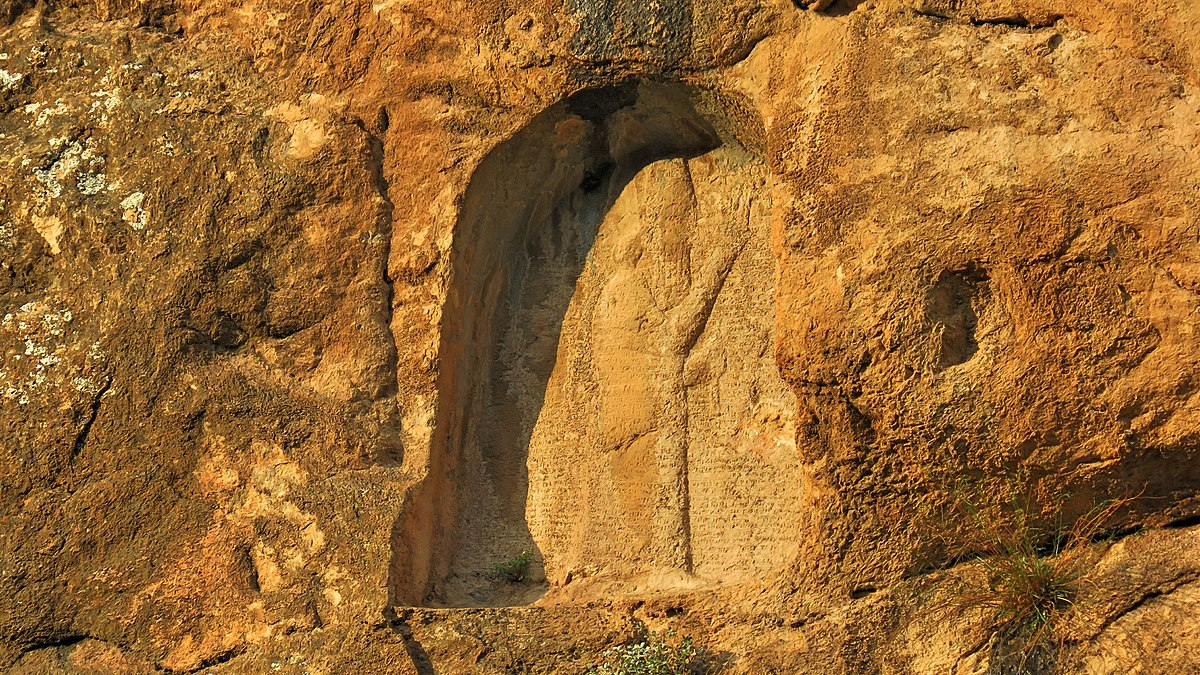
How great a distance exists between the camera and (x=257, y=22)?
566 cm

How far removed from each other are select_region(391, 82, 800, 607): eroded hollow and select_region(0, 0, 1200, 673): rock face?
0.05ft

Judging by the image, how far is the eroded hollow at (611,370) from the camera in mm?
5074

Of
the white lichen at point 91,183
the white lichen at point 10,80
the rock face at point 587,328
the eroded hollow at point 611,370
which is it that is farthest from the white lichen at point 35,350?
the eroded hollow at point 611,370

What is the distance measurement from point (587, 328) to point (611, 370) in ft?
0.64

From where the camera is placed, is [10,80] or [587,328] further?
[10,80]

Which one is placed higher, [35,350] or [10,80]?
[10,80]

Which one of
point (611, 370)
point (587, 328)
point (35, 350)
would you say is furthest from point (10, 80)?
point (611, 370)

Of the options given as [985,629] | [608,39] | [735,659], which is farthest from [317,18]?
[985,629]

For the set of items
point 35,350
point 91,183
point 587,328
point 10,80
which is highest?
point 10,80

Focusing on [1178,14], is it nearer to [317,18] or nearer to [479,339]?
[479,339]

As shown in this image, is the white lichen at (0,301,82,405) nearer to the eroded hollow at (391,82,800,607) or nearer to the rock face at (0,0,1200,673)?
the rock face at (0,0,1200,673)

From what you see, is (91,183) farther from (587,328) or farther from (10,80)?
(587,328)

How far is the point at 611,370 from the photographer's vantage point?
533 centimetres

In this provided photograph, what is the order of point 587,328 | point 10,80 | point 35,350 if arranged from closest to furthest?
point 35,350 < point 587,328 < point 10,80
